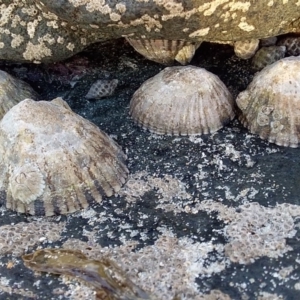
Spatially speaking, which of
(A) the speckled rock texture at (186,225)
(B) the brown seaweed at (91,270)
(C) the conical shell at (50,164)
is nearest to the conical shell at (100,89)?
(A) the speckled rock texture at (186,225)

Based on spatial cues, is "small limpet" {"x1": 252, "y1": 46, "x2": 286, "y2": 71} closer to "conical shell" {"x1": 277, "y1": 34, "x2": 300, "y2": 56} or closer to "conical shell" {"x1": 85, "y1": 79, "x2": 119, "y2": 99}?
"conical shell" {"x1": 277, "y1": 34, "x2": 300, "y2": 56}

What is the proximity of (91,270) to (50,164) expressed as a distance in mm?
498

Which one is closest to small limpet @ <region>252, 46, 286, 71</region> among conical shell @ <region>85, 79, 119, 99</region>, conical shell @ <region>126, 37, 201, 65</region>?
conical shell @ <region>126, 37, 201, 65</region>

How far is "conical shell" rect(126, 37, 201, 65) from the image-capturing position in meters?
2.55

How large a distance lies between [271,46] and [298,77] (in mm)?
487

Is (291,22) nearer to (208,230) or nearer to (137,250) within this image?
(208,230)

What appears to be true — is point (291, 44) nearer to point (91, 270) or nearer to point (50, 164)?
point (50, 164)

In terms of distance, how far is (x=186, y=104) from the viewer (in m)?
2.32

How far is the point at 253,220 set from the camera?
6.18 ft

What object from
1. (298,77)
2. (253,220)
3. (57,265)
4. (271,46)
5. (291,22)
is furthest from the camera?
(271,46)

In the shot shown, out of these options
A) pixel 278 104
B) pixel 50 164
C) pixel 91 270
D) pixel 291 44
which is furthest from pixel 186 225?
pixel 291 44

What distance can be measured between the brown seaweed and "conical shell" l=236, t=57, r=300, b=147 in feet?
3.15

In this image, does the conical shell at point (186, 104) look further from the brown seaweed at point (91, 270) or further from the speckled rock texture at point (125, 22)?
the brown seaweed at point (91, 270)

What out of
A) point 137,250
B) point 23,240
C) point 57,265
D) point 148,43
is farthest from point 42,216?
point 148,43
